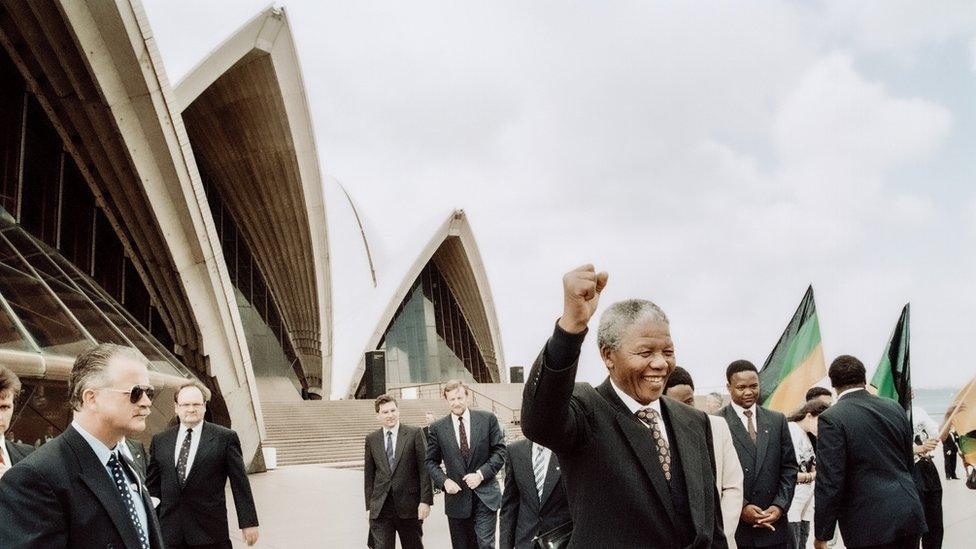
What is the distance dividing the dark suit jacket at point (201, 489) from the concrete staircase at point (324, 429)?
12794mm

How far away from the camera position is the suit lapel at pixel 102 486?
7.29 feet

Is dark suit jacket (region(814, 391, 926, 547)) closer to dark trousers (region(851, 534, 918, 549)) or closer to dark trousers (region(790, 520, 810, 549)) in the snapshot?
dark trousers (region(851, 534, 918, 549))

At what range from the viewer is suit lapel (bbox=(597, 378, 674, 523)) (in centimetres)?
208

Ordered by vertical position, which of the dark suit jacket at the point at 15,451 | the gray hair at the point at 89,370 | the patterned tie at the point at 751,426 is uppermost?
A: the gray hair at the point at 89,370

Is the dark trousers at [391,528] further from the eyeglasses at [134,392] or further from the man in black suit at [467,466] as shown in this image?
the eyeglasses at [134,392]

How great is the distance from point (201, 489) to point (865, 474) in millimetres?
3852

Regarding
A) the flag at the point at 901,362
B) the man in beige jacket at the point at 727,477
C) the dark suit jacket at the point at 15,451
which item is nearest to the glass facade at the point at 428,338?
the flag at the point at 901,362

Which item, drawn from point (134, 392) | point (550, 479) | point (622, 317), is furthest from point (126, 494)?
point (550, 479)

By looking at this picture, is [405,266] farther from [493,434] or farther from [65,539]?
[65,539]

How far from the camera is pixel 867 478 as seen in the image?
3.90 m

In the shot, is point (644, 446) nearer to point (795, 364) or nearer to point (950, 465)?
point (795, 364)

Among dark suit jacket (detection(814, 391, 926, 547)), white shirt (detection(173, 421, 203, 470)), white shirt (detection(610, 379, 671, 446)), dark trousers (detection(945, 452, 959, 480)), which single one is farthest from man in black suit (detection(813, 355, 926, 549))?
dark trousers (detection(945, 452, 959, 480))

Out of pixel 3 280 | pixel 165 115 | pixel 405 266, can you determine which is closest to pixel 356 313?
pixel 405 266

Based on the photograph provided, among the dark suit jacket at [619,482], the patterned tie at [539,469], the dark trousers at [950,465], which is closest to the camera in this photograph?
the dark suit jacket at [619,482]
